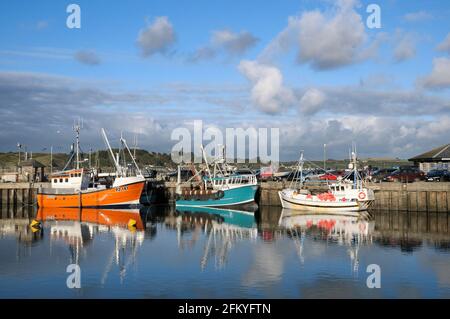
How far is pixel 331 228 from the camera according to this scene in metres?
40.2

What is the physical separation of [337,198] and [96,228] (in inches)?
916

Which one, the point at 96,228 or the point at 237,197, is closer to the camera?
the point at 96,228

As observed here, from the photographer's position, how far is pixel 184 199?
198 feet

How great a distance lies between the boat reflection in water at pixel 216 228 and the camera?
30.4 metres

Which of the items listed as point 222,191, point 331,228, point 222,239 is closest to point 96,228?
point 222,239

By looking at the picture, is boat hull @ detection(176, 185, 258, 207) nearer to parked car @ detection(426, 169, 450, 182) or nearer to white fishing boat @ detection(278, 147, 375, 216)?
white fishing boat @ detection(278, 147, 375, 216)

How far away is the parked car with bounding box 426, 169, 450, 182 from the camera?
52.3m

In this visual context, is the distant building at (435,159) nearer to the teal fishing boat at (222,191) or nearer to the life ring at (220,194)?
the teal fishing boat at (222,191)

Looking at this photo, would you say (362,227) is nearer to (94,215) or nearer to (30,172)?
(94,215)

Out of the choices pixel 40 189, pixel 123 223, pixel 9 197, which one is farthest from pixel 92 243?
pixel 9 197

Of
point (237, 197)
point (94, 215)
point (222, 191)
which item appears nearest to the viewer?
point (94, 215)

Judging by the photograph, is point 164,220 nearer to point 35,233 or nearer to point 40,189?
point 35,233

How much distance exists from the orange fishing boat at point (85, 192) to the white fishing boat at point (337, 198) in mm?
15973

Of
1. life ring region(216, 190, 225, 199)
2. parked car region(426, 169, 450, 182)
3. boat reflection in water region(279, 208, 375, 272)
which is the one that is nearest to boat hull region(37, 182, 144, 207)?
life ring region(216, 190, 225, 199)
